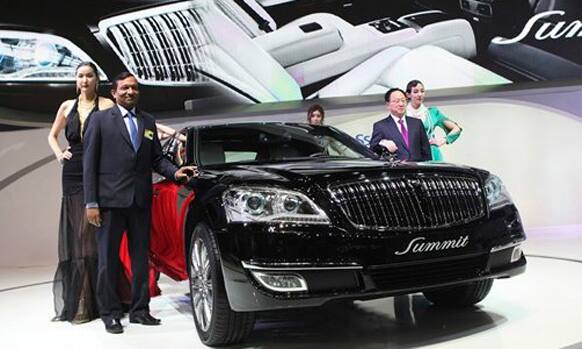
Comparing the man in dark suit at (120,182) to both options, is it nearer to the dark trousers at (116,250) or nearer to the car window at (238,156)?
the dark trousers at (116,250)

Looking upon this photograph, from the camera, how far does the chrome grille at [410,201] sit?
3.10 metres

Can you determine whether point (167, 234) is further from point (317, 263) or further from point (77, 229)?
point (317, 263)

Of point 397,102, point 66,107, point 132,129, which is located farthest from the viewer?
point 397,102

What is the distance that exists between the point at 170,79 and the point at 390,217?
5.01 meters

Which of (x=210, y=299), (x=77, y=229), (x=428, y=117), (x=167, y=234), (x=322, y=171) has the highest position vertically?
(x=322, y=171)

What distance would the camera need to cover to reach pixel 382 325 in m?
3.85

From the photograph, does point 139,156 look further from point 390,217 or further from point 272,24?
point 272,24

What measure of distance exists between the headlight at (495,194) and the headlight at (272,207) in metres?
1.02

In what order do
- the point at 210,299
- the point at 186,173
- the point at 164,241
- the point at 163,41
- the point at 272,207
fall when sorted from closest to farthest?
the point at 272,207 < the point at 210,299 < the point at 186,173 < the point at 164,241 < the point at 163,41

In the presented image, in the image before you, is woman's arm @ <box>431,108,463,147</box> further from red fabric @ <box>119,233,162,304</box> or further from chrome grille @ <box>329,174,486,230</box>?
red fabric @ <box>119,233,162,304</box>

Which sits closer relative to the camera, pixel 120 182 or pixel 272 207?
pixel 272 207

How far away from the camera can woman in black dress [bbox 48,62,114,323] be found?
14.4ft

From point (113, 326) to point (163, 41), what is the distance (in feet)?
14.2

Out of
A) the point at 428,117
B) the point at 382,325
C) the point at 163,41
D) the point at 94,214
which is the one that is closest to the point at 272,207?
the point at 382,325
